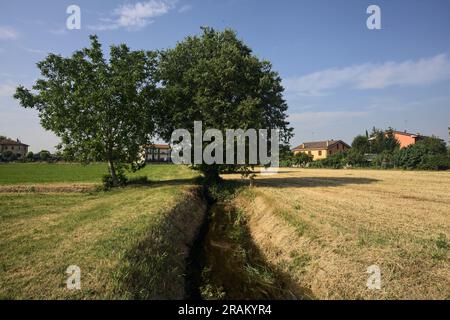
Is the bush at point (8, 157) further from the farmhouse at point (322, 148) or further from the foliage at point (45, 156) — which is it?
the farmhouse at point (322, 148)

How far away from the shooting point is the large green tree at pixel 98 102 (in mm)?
28500

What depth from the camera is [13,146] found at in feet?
520

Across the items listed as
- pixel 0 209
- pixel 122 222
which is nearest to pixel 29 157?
pixel 0 209

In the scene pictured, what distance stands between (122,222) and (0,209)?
371 inches

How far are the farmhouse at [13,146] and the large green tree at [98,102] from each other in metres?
154

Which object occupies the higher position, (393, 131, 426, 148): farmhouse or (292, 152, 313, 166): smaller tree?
(393, 131, 426, 148): farmhouse

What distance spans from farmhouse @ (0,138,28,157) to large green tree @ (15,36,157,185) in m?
154

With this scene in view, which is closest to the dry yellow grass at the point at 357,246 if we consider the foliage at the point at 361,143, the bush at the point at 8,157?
the foliage at the point at 361,143

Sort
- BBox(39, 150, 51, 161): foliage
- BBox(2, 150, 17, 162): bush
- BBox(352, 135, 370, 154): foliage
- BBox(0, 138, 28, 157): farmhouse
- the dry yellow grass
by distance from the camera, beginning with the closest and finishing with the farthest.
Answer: the dry yellow grass < BBox(2, 150, 17, 162): bush < BBox(39, 150, 51, 161): foliage < BBox(352, 135, 370, 154): foliage < BBox(0, 138, 28, 157): farmhouse

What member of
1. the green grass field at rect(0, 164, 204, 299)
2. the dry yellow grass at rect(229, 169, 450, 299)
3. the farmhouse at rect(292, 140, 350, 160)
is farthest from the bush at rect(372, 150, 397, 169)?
the green grass field at rect(0, 164, 204, 299)

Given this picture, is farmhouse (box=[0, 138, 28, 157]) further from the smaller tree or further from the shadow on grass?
the shadow on grass

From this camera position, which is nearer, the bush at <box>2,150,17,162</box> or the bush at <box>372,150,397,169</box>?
the bush at <box>372,150,397,169</box>

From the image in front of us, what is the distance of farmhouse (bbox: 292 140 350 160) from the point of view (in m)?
138
